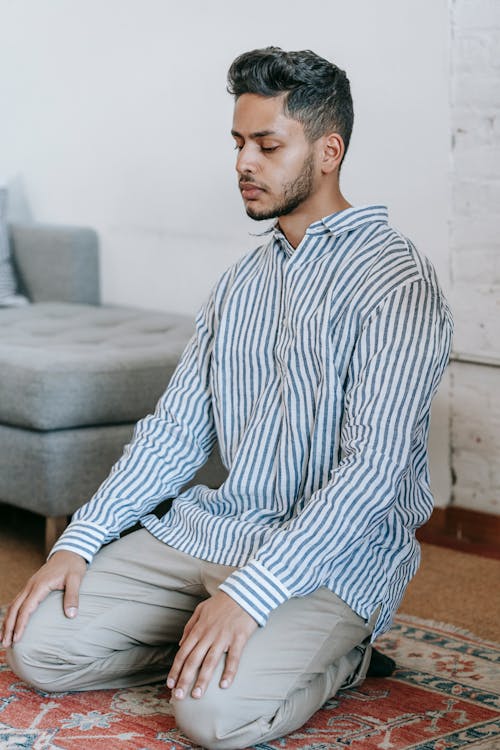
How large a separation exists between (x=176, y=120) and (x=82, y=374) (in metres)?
1.12

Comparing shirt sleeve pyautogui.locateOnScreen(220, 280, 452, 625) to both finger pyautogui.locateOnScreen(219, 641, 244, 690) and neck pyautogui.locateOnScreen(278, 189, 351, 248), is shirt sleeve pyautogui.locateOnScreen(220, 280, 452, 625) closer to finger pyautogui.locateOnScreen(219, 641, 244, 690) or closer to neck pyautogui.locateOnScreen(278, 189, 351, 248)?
finger pyautogui.locateOnScreen(219, 641, 244, 690)

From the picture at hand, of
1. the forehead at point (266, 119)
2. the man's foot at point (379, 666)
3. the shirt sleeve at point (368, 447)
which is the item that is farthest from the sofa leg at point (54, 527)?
the forehead at point (266, 119)

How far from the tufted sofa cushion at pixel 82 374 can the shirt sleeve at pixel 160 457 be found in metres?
0.58

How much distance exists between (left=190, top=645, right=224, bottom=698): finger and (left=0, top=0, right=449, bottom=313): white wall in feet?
4.60

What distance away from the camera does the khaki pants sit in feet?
5.19

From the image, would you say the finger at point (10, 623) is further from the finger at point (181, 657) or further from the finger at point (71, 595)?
the finger at point (181, 657)

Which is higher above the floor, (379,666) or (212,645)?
(212,645)

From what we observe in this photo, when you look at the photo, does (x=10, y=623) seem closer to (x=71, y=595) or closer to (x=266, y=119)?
(x=71, y=595)

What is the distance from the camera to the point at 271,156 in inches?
69.8

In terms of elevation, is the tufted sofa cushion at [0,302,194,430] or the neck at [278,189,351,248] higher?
the neck at [278,189,351,248]

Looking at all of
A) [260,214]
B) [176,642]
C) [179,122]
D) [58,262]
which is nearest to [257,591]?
[176,642]

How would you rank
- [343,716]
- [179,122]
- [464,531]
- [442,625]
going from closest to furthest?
[343,716] → [442,625] → [464,531] → [179,122]

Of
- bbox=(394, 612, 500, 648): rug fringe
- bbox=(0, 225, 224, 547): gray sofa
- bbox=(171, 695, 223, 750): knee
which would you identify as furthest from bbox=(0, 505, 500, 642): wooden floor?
bbox=(171, 695, 223, 750): knee

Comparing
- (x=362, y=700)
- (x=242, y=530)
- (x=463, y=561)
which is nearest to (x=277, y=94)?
(x=242, y=530)
